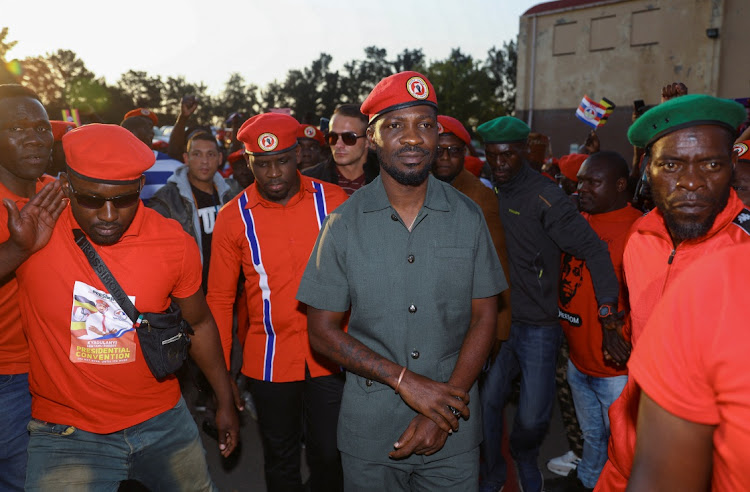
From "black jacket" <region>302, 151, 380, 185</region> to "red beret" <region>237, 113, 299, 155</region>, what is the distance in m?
1.24

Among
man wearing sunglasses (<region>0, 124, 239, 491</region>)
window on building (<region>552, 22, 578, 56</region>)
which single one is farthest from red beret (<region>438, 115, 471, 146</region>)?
window on building (<region>552, 22, 578, 56</region>)

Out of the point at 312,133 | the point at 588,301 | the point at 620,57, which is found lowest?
the point at 588,301

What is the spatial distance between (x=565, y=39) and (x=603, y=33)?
1899mm

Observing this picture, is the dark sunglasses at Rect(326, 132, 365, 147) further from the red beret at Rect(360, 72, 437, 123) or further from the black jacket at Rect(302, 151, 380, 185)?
the red beret at Rect(360, 72, 437, 123)

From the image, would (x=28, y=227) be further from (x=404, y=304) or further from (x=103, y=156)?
(x=404, y=304)

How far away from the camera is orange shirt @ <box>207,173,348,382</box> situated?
11.7ft

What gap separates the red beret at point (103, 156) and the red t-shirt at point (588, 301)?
2995 mm

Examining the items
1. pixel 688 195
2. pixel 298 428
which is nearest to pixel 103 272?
pixel 298 428

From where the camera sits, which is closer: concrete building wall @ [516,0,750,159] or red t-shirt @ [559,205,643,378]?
red t-shirt @ [559,205,643,378]

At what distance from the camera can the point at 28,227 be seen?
2.45 metres

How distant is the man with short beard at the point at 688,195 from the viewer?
85.3 inches

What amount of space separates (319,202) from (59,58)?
87507 millimetres

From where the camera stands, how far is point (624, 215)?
416 cm

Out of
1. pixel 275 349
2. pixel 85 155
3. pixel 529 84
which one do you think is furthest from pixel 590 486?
pixel 529 84
